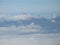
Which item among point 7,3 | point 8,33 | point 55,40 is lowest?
point 55,40

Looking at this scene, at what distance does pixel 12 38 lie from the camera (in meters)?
1.48

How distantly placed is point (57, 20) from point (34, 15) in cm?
31

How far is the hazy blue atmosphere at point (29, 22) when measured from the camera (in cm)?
147

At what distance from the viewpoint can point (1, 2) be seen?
1450 mm

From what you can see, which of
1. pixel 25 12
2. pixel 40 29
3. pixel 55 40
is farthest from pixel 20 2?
pixel 55 40

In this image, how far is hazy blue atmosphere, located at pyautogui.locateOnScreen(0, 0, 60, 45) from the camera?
4.81 feet

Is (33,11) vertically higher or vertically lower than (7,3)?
lower

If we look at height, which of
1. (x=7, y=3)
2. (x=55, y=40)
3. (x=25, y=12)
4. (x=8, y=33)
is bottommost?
(x=55, y=40)

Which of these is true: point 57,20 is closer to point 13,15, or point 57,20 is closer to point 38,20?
point 38,20

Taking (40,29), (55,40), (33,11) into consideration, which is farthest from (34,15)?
(55,40)

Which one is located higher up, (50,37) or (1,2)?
(1,2)

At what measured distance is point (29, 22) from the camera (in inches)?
58.7

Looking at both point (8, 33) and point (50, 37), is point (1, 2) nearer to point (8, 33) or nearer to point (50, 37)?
point (8, 33)

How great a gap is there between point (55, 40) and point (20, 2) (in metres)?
0.66
